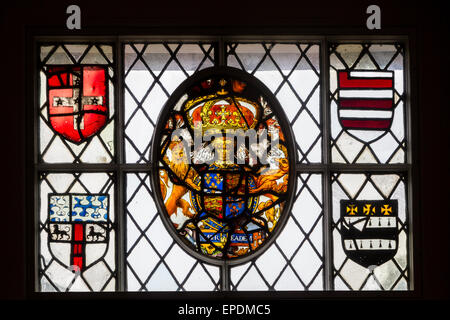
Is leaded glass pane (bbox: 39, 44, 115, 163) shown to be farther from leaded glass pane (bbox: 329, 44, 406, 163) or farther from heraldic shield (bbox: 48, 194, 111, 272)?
leaded glass pane (bbox: 329, 44, 406, 163)

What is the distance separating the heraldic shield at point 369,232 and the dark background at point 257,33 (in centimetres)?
16

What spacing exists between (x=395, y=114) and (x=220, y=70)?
119 cm

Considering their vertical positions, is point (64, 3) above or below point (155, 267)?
above

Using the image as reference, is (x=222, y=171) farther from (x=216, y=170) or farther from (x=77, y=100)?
(x=77, y=100)

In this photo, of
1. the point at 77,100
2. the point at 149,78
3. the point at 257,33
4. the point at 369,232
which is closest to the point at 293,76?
the point at 257,33

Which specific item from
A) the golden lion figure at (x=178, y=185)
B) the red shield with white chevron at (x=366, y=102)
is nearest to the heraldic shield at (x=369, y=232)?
the red shield with white chevron at (x=366, y=102)

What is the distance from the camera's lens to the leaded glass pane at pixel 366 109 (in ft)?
9.23

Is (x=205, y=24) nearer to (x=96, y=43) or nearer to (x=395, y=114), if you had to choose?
(x=96, y=43)

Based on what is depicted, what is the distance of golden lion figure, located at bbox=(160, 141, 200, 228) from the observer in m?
2.77

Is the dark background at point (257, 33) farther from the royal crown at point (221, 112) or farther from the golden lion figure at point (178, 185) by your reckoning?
the golden lion figure at point (178, 185)
